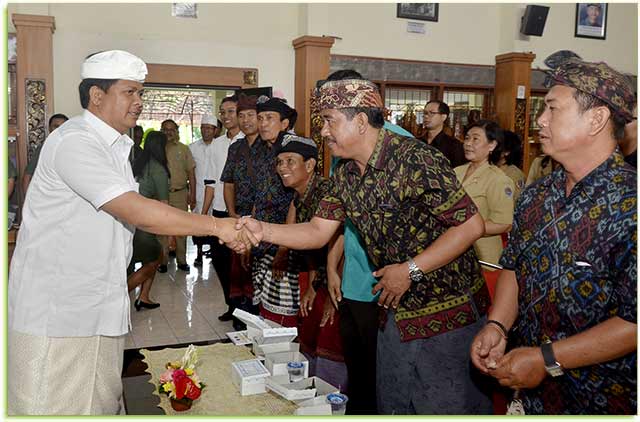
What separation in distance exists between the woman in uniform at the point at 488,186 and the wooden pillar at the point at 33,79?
165 inches

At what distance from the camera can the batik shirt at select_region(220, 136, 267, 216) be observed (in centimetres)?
388

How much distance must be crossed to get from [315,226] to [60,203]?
2.88 ft

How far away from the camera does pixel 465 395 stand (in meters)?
1.91

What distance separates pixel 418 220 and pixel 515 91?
613 centimetres

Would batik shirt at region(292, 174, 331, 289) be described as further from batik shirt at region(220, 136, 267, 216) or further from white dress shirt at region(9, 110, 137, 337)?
white dress shirt at region(9, 110, 137, 337)

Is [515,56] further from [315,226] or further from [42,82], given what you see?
[315,226]

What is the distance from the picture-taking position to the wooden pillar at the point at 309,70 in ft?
21.1

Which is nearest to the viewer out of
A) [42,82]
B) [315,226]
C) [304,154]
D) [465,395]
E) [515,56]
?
[465,395]

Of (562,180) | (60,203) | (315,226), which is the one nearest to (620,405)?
(562,180)

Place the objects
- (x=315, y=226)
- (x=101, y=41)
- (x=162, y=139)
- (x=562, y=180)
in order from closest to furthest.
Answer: (x=562, y=180) < (x=315, y=226) < (x=162, y=139) < (x=101, y=41)

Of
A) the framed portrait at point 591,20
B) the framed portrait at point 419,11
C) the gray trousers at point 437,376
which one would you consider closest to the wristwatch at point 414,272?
the gray trousers at point 437,376

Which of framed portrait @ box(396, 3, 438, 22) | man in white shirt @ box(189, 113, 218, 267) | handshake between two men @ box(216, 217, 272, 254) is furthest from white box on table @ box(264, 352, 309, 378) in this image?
framed portrait @ box(396, 3, 438, 22)

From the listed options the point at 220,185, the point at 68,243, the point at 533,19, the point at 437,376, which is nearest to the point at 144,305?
the point at 220,185

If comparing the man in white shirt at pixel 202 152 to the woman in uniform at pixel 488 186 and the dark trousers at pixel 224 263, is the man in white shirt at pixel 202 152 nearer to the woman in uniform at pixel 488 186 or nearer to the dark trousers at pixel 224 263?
the dark trousers at pixel 224 263
